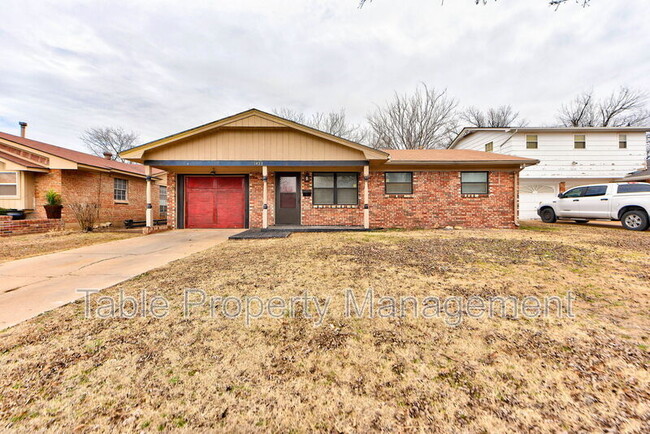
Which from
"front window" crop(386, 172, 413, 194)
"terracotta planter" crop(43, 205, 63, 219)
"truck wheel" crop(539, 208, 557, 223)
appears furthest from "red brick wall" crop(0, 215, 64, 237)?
"truck wheel" crop(539, 208, 557, 223)

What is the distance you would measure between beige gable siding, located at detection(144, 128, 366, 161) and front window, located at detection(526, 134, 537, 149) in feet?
38.6

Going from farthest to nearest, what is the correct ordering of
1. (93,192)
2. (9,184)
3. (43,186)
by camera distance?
1. (93,192)
2. (43,186)
3. (9,184)

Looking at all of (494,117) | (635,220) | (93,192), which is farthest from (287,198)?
(494,117)

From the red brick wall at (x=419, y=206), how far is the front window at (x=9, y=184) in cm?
629

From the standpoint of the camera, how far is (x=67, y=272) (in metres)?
4.04

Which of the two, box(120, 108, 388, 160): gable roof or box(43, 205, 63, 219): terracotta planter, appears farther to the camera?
box(43, 205, 63, 219): terracotta planter

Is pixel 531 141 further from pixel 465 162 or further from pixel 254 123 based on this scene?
pixel 254 123

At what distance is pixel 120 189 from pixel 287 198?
1003 centimetres

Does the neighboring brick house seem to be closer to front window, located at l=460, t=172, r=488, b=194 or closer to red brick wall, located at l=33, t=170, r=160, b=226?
red brick wall, located at l=33, t=170, r=160, b=226

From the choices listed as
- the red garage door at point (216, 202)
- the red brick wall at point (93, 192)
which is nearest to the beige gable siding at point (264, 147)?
the red garage door at point (216, 202)

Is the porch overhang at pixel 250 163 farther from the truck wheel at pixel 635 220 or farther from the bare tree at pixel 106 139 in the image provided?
the bare tree at pixel 106 139

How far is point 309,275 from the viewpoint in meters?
3.65

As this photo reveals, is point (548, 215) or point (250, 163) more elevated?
point (250, 163)

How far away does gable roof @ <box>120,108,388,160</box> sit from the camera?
879 cm
